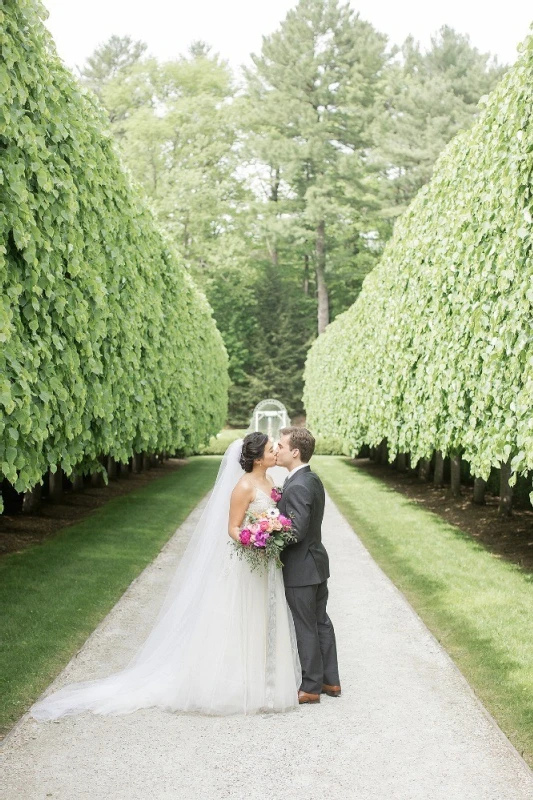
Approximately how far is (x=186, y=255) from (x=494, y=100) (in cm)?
4043

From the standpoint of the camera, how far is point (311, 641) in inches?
219

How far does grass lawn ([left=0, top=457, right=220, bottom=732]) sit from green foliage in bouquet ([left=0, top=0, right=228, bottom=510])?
4.20ft

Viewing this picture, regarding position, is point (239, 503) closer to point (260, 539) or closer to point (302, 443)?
point (260, 539)

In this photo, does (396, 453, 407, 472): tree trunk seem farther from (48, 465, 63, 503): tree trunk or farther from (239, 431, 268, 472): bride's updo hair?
(239, 431, 268, 472): bride's updo hair

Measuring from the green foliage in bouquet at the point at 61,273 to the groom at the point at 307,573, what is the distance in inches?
87.1

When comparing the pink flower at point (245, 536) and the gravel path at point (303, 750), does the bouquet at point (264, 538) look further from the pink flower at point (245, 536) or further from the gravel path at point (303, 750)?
the gravel path at point (303, 750)

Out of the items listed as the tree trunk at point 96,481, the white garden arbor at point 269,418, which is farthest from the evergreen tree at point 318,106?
the tree trunk at point 96,481

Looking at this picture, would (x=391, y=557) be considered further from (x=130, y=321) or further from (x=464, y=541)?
(x=130, y=321)

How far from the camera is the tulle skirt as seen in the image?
5.33 meters

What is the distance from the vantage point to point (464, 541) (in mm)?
12305

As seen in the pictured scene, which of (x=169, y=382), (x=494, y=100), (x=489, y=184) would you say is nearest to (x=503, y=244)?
(x=489, y=184)

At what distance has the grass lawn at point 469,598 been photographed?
5.70 metres

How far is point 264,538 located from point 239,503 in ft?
1.21

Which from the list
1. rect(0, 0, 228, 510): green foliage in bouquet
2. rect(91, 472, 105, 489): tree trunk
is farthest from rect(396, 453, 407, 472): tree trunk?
rect(0, 0, 228, 510): green foliage in bouquet
